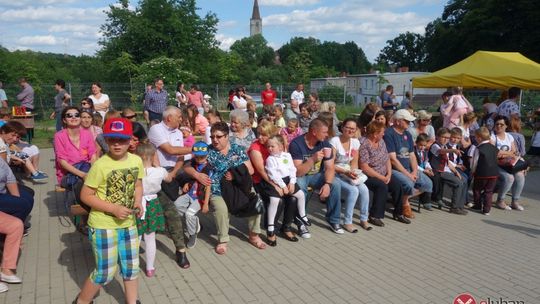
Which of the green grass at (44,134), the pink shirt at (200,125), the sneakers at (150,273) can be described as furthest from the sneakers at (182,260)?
the green grass at (44,134)

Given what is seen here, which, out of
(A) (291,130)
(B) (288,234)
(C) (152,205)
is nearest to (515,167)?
(A) (291,130)

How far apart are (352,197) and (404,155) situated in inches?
52.7

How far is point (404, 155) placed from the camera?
6223mm

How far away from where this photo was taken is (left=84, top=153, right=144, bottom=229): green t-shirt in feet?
10.0

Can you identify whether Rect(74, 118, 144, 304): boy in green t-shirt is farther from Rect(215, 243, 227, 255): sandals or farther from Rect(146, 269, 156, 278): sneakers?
Rect(215, 243, 227, 255): sandals

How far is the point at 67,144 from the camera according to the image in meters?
5.06

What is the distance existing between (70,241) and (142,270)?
4.33 feet

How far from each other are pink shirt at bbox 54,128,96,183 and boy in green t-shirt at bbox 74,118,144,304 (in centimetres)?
223

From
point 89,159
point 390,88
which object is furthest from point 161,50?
point 89,159

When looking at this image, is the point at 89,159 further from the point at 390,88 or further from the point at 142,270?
the point at 390,88

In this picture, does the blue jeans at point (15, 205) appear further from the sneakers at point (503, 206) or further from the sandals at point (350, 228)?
the sneakers at point (503, 206)

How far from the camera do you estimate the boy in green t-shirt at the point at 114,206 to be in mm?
3039

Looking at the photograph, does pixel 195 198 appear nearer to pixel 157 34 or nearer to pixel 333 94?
pixel 333 94

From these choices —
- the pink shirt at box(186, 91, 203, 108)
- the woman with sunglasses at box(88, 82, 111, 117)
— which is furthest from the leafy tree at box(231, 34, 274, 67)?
the woman with sunglasses at box(88, 82, 111, 117)
